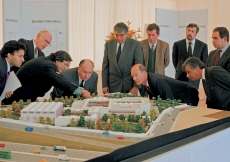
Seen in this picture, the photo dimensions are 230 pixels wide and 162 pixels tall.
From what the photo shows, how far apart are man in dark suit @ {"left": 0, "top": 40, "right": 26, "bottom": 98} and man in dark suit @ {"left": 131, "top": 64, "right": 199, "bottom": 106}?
4.21 ft

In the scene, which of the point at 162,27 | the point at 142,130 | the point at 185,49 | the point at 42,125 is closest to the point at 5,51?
the point at 42,125

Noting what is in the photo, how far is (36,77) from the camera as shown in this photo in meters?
4.40

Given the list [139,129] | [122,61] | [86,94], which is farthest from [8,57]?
[139,129]

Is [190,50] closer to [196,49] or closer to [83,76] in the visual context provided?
[196,49]

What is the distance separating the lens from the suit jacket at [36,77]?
4281mm

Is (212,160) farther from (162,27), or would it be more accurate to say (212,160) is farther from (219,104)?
(162,27)

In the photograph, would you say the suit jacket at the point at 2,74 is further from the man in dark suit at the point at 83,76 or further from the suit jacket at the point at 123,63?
the suit jacket at the point at 123,63

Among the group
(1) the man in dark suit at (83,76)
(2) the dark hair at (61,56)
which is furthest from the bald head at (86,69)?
(2) the dark hair at (61,56)

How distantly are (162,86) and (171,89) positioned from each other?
19 centimetres

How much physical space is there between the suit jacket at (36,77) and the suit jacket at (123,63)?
950 millimetres

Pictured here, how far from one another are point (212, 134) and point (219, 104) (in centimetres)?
168

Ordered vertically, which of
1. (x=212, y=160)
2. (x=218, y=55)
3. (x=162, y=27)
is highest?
(x=162, y=27)

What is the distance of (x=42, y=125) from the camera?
2568mm

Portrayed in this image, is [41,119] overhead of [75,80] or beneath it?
beneath
